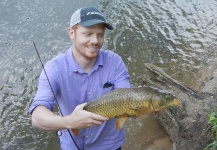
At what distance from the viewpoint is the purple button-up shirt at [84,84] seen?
304 centimetres

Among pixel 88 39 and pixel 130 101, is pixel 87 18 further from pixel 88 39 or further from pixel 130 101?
pixel 130 101

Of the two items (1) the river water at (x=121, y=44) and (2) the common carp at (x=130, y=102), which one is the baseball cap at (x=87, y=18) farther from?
(1) the river water at (x=121, y=44)

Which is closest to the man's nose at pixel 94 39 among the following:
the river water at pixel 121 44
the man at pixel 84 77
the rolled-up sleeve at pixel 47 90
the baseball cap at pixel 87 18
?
the man at pixel 84 77

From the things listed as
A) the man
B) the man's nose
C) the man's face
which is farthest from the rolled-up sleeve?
the man's nose

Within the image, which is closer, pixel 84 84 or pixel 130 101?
pixel 130 101

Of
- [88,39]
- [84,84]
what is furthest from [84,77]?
[88,39]

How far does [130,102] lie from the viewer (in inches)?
110

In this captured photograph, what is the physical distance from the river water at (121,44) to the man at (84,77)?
8.11 ft

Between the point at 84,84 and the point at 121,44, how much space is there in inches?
238

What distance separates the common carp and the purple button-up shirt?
1.13 feet

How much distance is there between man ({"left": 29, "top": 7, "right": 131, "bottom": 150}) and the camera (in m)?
2.95

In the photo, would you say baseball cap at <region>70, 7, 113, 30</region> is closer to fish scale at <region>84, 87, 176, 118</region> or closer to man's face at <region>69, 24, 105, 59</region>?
man's face at <region>69, 24, 105, 59</region>

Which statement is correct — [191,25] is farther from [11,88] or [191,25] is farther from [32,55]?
[11,88]

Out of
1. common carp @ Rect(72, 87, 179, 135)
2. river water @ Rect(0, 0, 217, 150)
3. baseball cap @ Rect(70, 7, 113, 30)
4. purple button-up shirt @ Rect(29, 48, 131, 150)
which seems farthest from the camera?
river water @ Rect(0, 0, 217, 150)
